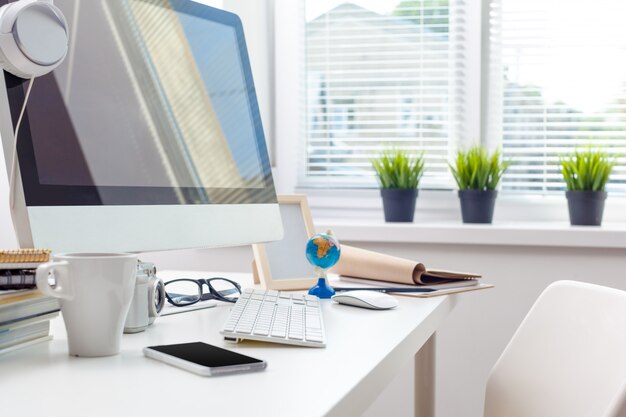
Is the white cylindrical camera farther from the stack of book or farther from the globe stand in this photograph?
the globe stand

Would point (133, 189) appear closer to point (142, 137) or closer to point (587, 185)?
point (142, 137)

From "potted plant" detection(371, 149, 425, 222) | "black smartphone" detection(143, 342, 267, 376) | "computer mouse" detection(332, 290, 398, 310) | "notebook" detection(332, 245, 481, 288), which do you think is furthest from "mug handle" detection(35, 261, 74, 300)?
"potted plant" detection(371, 149, 425, 222)

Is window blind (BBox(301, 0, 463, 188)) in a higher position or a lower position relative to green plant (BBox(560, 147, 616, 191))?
higher

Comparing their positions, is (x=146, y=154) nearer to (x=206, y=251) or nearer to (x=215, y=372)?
(x=215, y=372)

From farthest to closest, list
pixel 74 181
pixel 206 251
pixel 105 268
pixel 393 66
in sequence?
1. pixel 393 66
2. pixel 206 251
3. pixel 74 181
4. pixel 105 268

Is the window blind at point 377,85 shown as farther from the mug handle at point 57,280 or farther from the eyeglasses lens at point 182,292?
the mug handle at point 57,280

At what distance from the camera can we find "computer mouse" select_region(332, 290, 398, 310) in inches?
45.0

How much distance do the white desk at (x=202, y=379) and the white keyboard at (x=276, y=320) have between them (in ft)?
0.04

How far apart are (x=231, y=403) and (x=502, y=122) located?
6.44 ft

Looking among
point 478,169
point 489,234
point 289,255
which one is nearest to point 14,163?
point 289,255

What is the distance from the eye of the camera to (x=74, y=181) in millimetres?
946

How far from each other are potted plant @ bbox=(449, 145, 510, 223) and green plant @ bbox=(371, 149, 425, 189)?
124mm

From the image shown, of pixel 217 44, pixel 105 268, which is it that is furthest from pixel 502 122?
pixel 105 268

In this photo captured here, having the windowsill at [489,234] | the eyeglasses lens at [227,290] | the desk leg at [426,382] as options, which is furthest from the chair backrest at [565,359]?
the windowsill at [489,234]
